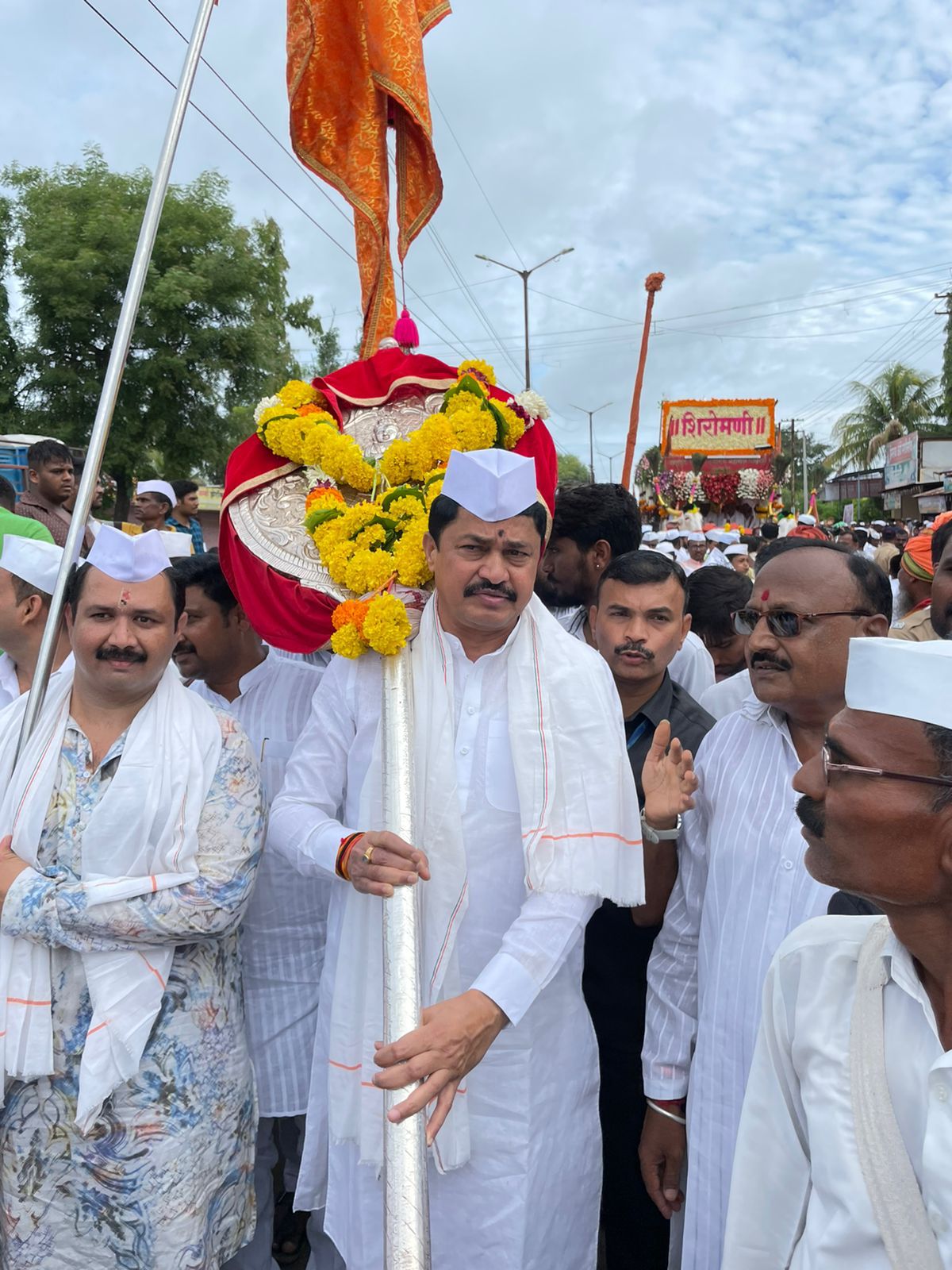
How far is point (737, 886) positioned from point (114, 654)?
149 centimetres

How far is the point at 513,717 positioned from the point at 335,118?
7.77 feet

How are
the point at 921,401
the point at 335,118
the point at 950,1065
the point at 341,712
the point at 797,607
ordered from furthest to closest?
the point at 921,401 → the point at 335,118 → the point at 341,712 → the point at 797,607 → the point at 950,1065

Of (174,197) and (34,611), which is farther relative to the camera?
(174,197)

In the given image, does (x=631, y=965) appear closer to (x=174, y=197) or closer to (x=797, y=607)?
(x=797, y=607)

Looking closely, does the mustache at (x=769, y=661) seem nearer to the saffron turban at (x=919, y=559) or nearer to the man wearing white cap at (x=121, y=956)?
the man wearing white cap at (x=121, y=956)

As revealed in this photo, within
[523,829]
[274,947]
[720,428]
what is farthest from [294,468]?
[720,428]

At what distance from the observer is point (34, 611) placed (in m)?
2.69

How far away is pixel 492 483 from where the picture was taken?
2068 mm

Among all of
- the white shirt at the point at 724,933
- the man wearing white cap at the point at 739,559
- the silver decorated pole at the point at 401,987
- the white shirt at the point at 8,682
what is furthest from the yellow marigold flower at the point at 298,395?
the man wearing white cap at the point at 739,559

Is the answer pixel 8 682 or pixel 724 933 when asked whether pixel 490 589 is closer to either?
pixel 724 933

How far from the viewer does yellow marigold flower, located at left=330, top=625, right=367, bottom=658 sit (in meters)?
2.21

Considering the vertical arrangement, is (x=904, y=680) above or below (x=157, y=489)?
below

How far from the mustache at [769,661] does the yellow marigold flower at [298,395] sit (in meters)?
1.51

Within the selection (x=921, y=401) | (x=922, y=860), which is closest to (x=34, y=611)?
(x=922, y=860)
